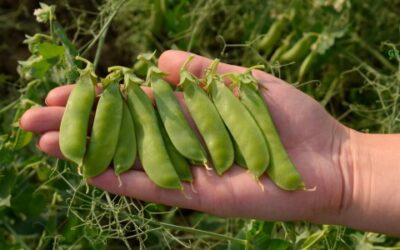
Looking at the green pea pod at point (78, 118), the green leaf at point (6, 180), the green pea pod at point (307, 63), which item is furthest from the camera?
the green pea pod at point (307, 63)

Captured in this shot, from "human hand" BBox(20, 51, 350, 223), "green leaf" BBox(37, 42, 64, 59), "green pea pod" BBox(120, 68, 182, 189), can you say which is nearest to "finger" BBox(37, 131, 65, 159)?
"human hand" BBox(20, 51, 350, 223)

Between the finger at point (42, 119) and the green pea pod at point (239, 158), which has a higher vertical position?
the finger at point (42, 119)

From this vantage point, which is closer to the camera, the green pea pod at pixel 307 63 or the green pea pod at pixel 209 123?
the green pea pod at pixel 209 123

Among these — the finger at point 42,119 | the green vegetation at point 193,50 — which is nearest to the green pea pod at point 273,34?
the green vegetation at point 193,50

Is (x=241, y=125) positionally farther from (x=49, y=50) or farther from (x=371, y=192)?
(x=49, y=50)

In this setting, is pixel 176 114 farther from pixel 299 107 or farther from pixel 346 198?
pixel 346 198

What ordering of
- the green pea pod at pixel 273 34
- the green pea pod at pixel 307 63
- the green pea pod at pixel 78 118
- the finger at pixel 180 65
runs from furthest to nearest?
1. the green pea pod at pixel 273 34
2. the green pea pod at pixel 307 63
3. the finger at pixel 180 65
4. the green pea pod at pixel 78 118

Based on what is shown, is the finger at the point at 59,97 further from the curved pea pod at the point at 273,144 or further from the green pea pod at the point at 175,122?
the curved pea pod at the point at 273,144
